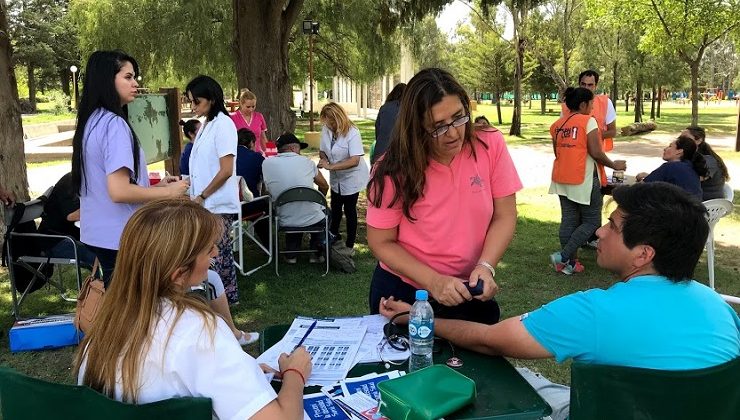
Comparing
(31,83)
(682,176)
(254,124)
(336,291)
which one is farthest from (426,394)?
(31,83)

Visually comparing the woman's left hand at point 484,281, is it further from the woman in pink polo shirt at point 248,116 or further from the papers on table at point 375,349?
the woman in pink polo shirt at point 248,116

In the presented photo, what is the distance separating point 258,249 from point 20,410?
522cm

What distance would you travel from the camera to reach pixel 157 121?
7.17 metres

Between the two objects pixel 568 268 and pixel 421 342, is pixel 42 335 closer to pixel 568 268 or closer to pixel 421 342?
pixel 421 342

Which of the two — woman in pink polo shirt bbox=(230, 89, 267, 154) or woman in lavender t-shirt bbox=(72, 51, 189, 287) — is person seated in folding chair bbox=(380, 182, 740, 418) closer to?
woman in lavender t-shirt bbox=(72, 51, 189, 287)

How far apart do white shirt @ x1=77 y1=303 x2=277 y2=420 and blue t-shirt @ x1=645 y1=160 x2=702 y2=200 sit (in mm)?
4203

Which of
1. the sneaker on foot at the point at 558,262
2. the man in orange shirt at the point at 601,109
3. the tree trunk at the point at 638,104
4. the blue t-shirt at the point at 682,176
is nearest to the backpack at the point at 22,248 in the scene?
the sneaker on foot at the point at 558,262

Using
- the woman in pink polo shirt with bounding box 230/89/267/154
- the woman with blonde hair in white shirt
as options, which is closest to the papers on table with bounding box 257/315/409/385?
the woman with blonde hair in white shirt

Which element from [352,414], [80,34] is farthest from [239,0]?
[80,34]

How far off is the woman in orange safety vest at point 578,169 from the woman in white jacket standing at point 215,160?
303 cm

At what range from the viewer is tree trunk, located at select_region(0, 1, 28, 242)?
19.5ft

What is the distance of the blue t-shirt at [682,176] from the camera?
15.6ft

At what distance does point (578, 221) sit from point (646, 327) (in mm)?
4412

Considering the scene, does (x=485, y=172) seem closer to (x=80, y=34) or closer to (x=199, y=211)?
(x=199, y=211)
